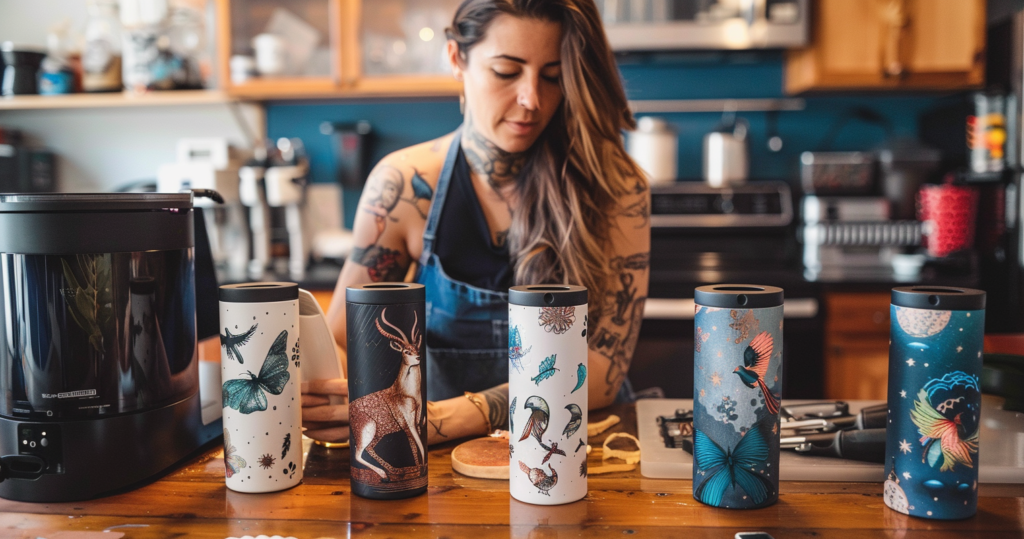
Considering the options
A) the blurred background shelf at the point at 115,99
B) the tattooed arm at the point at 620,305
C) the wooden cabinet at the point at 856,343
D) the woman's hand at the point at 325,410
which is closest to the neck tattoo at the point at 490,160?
the tattooed arm at the point at 620,305

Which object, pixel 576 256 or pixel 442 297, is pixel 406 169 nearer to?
pixel 442 297

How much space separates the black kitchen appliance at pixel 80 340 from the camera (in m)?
0.76

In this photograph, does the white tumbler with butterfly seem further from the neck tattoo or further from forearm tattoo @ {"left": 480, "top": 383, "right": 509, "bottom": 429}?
the neck tattoo

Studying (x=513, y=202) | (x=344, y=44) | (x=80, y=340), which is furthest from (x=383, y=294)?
(x=344, y=44)

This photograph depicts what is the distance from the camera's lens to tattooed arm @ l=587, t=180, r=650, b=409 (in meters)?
1.17

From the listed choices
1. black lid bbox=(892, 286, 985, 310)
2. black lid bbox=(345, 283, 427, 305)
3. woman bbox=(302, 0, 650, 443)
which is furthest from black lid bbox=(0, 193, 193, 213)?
black lid bbox=(892, 286, 985, 310)

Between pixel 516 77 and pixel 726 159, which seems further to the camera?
pixel 726 159

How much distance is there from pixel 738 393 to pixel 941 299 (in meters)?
0.20

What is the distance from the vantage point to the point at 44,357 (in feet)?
2.51

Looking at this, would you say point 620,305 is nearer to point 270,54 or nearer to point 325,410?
point 325,410

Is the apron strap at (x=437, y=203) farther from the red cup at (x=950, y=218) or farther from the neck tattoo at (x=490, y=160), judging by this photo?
the red cup at (x=950, y=218)

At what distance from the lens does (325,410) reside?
908 mm

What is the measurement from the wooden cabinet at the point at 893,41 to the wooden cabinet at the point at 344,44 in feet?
4.44

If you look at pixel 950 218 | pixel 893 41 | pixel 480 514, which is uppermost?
pixel 893 41
